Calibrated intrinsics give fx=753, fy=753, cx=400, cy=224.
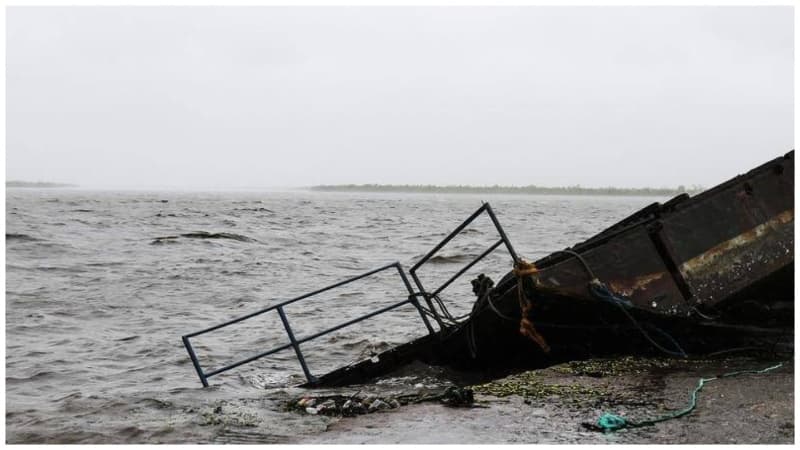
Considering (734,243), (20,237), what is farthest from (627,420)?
(20,237)

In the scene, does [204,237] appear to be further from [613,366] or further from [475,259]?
[613,366]

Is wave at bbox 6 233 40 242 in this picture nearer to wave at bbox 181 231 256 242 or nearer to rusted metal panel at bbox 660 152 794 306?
wave at bbox 181 231 256 242

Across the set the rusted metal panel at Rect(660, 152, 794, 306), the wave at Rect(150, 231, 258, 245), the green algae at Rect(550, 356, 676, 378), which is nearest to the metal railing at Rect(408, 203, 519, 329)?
the green algae at Rect(550, 356, 676, 378)

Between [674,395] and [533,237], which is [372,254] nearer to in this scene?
[533,237]

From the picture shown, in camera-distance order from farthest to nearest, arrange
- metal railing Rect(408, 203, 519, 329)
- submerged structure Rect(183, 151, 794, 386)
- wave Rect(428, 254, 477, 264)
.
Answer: wave Rect(428, 254, 477, 264)
metal railing Rect(408, 203, 519, 329)
submerged structure Rect(183, 151, 794, 386)

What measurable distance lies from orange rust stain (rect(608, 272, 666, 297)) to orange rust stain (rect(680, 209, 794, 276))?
1.00 ft

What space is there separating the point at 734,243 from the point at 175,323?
378 inches

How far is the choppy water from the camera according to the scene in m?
7.60

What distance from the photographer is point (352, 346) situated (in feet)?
38.4

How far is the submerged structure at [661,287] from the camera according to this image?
7.25m

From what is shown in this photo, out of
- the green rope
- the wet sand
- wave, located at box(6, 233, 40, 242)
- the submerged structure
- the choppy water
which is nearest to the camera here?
the wet sand

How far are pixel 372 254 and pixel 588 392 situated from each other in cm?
1837

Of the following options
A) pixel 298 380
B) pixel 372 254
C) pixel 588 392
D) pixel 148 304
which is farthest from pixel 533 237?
pixel 588 392

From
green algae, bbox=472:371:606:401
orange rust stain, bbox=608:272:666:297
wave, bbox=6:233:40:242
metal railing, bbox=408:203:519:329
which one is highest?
wave, bbox=6:233:40:242
